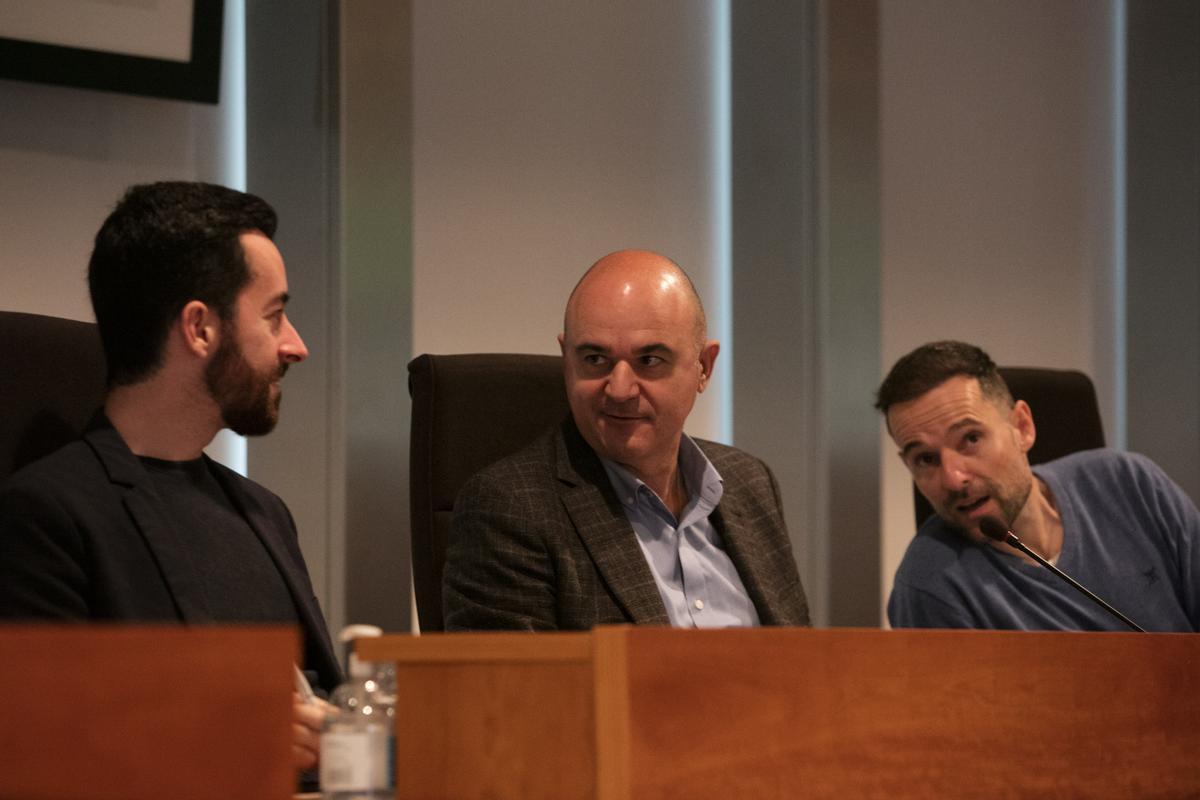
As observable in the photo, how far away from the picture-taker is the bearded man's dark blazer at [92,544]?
1.56 meters

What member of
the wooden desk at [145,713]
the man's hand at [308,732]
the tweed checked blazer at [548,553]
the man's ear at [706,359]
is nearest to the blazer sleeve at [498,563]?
the tweed checked blazer at [548,553]

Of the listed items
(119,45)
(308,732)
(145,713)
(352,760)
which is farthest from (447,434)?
(145,713)

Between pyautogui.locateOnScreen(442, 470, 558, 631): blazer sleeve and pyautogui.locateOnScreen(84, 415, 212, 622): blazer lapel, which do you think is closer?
pyautogui.locateOnScreen(84, 415, 212, 622): blazer lapel

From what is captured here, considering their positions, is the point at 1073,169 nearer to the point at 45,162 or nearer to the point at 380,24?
the point at 380,24

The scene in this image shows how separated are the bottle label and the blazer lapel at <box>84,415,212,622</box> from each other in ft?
1.88

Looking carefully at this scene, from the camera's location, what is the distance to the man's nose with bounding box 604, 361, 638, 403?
2.11 m

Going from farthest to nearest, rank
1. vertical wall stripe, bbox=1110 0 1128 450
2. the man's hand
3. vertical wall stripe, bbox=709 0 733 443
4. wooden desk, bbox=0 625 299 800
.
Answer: vertical wall stripe, bbox=1110 0 1128 450 → vertical wall stripe, bbox=709 0 733 443 → the man's hand → wooden desk, bbox=0 625 299 800

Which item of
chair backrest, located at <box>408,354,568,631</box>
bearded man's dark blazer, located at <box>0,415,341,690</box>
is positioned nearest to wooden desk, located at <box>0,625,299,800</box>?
Answer: bearded man's dark blazer, located at <box>0,415,341,690</box>

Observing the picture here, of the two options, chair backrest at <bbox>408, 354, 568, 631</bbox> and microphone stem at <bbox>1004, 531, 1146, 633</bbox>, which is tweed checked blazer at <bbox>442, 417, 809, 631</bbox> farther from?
microphone stem at <bbox>1004, 531, 1146, 633</bbox>

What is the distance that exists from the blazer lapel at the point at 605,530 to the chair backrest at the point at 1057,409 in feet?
2.79

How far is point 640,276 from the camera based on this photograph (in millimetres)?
2211

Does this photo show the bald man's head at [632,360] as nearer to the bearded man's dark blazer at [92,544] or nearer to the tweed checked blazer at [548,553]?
the tweed checked blazer at [548,553]

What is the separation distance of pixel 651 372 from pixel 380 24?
95 centimetres

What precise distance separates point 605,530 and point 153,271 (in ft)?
2.45
